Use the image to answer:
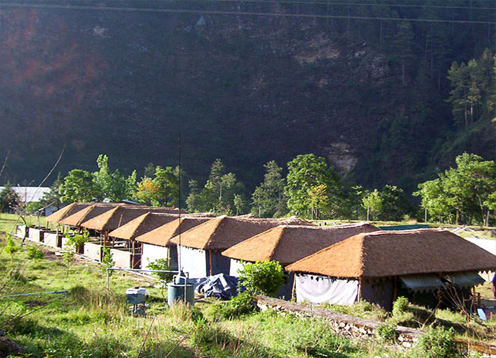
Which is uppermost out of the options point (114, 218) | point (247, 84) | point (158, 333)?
point (247, 84)

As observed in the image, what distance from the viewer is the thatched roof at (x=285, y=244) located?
18203 millimetres

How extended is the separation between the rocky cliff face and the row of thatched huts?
72042mm

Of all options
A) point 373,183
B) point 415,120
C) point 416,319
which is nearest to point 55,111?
point 373,183

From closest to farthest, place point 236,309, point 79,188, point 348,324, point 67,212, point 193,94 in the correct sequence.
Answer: point 348,324, point 236,309, point 67,212, point 79,188, point 193,94

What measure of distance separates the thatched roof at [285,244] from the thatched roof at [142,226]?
8026 millimetres

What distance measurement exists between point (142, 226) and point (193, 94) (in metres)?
88.1

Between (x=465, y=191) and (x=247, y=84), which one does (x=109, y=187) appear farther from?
(x=247, y=84)

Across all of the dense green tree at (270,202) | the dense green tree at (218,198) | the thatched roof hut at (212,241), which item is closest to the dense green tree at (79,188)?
the dense green tree at (218,198)

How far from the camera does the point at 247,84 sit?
114 metres

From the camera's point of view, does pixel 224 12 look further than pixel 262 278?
Yes

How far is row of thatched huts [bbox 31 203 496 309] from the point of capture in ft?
51.0

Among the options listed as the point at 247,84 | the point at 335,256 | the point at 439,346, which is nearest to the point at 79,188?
Result: the point at 335,256

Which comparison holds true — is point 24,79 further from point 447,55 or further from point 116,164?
point 447,55

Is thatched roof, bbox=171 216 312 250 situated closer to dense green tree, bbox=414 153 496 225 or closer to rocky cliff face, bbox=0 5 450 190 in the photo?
dense green tree, bbox=414 153 496 225
